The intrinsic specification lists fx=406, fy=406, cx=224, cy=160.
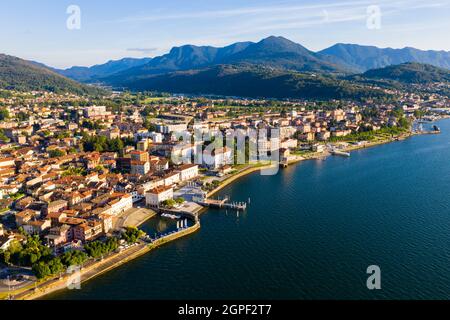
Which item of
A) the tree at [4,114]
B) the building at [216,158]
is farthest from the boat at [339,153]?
the tree at [4,114]

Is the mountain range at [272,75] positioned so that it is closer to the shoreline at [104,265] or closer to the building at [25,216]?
the shoreline at [104,265]

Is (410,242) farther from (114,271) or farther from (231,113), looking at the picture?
(231,113)

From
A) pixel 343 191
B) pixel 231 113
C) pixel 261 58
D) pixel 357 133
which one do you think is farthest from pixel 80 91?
pixel 261 58

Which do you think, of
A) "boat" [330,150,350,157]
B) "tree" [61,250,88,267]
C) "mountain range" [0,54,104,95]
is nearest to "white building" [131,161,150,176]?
"tree" [61,250,88,267]

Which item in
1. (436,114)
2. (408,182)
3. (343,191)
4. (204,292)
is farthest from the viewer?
(436,114)

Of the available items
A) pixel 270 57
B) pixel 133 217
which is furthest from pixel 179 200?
pixel 270 57

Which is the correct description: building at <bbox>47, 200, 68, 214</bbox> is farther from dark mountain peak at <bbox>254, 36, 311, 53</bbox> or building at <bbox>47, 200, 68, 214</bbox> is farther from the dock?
dark mountain peak at <bbox>254, 36, 311, 53</bbox>
